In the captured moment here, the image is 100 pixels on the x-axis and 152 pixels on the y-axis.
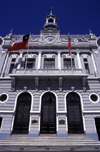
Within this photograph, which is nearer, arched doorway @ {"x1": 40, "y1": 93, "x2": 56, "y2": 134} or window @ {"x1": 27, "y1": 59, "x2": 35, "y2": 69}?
arched doorway @ {"x1": 40, "y1": 93, "x2": 56, "y2": 134}

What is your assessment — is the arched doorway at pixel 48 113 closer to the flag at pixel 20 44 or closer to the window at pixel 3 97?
the window at pixel 3 97

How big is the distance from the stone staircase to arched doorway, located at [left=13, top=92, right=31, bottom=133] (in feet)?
2.65

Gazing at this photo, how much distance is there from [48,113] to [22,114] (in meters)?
3.01

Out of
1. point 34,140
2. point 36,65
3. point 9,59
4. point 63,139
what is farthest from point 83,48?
point 34,140

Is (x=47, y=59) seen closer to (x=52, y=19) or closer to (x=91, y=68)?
(x=91, y=68)

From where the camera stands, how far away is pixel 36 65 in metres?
16.0

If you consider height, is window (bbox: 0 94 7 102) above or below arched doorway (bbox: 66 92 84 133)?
above

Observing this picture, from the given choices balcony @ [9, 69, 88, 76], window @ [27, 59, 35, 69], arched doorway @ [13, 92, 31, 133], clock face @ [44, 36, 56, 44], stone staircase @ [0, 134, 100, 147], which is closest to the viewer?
stone staircase @ [0, 134, 100, 147]

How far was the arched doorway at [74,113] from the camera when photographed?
12.4 meters

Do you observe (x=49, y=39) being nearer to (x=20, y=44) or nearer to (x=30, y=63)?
(x=20, y=44)

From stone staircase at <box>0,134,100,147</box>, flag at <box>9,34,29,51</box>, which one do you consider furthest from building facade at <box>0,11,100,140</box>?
flag at <box>9,34,29,51</box>

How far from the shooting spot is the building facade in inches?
485

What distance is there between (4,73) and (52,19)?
57.6ft

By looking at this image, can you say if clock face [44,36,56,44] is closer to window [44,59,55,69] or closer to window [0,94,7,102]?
window [44,59,55,69]
